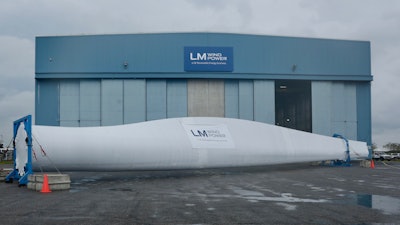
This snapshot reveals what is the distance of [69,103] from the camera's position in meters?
38.3

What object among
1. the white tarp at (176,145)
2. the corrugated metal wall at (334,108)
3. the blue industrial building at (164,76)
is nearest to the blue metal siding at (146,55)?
the blue industrial building at (164,76)

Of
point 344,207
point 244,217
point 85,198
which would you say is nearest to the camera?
point 244,217

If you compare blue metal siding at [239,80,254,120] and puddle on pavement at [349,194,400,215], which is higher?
blue metal siding at [239,80,254,120]

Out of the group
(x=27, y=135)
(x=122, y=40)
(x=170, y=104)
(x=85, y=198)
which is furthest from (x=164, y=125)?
(x=122, y=40)

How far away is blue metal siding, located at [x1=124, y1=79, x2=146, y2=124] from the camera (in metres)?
37.9

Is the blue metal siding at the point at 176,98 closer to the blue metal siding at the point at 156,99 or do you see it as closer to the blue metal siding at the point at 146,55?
the blue metal siding at the point at 156,99

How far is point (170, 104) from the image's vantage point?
38469mm

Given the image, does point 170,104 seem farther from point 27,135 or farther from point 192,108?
point 27,135

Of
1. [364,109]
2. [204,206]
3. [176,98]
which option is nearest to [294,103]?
[364,109]

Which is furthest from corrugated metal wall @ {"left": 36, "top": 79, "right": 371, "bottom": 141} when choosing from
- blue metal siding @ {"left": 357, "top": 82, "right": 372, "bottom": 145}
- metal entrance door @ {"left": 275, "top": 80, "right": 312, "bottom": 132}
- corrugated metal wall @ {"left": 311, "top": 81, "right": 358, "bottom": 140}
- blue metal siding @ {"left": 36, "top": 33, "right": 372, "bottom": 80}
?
blue metal siding @ {"left": 357, "top": 82, "right": 372, "bottom": 145}

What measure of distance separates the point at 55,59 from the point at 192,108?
1335 cm

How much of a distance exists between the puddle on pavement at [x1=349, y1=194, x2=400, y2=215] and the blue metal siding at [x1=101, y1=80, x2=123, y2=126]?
86.6 feet

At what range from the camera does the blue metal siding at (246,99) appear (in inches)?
1540

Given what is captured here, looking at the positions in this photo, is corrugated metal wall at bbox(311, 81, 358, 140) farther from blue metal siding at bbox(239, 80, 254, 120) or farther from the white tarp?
the white tarp
